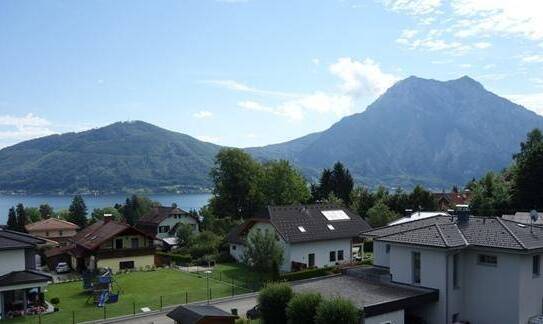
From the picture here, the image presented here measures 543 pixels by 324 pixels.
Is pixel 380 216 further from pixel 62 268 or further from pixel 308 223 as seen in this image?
pixel 62 268

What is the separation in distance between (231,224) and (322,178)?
23.9 m

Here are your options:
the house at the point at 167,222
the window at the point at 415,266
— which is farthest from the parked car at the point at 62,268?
the window at the point at 415,266

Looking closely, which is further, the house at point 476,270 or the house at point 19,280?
the house at point 19,280

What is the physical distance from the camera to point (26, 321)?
28750 millimetres

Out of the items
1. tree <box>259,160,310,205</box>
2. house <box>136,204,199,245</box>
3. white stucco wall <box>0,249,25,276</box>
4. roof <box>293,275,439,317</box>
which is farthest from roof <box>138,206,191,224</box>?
roof <box>293,275,439,317</box>

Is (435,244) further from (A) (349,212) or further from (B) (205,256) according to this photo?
(B) (205,256)

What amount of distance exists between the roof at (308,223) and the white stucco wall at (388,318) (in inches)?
759

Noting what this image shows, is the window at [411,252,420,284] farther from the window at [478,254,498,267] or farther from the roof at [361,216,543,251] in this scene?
the window at [478,254,498,267]

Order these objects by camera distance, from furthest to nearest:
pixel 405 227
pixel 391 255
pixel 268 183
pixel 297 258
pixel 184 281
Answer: pixel 268 183, pixel 297 258, pixel 184 281, pixel 405 227, pixel 391 255

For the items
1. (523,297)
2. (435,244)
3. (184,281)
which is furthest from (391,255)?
(184,281)

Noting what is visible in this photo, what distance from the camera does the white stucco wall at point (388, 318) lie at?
74.0ft

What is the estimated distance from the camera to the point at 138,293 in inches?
1401

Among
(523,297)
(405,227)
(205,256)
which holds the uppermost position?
(405,227)

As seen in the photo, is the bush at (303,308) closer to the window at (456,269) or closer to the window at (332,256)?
the window at (456,269)
